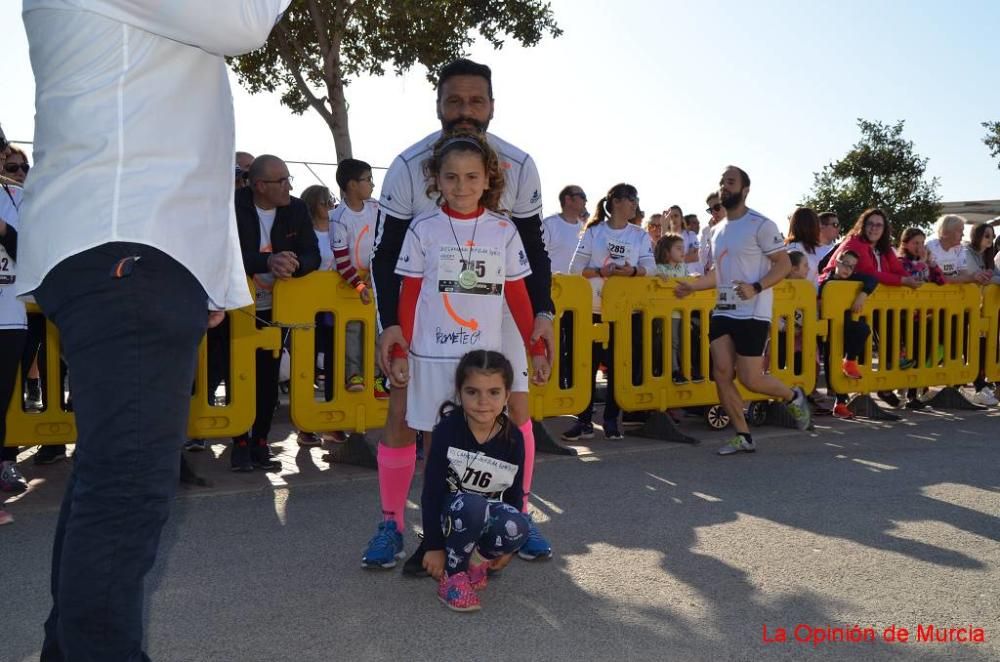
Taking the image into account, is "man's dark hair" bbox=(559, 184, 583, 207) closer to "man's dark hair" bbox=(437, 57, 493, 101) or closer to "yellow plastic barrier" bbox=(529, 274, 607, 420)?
"yellow plastic barrier" bbox=(529, 274, 607, 420)

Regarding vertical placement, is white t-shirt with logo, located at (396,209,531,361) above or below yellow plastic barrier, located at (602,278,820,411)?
above

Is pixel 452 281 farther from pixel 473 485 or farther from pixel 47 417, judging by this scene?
pixel 47 417

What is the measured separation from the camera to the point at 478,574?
3764mm

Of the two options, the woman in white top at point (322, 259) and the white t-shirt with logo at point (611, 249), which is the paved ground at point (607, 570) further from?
the white t-shirt with logo at point (611, 249)

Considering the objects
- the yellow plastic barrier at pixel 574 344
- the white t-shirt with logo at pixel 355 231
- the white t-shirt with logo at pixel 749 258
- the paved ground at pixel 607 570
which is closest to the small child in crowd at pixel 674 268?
the yellow plastic barrier at pixel 574 344

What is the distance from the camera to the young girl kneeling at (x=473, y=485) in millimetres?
3629

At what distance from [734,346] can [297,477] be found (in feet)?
11.1

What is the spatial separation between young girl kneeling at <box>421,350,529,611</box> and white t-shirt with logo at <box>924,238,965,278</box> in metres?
8.56

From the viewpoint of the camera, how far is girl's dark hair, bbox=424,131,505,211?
390 centimetres

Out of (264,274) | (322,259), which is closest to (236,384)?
(264,274)

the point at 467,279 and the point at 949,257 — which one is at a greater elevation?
the point at 949,257

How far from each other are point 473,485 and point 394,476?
547mm

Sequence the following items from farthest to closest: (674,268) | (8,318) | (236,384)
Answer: (674,268) < (236,384) < (8,318)

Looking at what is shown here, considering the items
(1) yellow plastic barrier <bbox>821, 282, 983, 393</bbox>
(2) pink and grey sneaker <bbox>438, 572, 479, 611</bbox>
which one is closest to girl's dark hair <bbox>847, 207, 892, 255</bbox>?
(1) yellow plastic barrier <bbox>821, 282, 983, 393</bbox>
